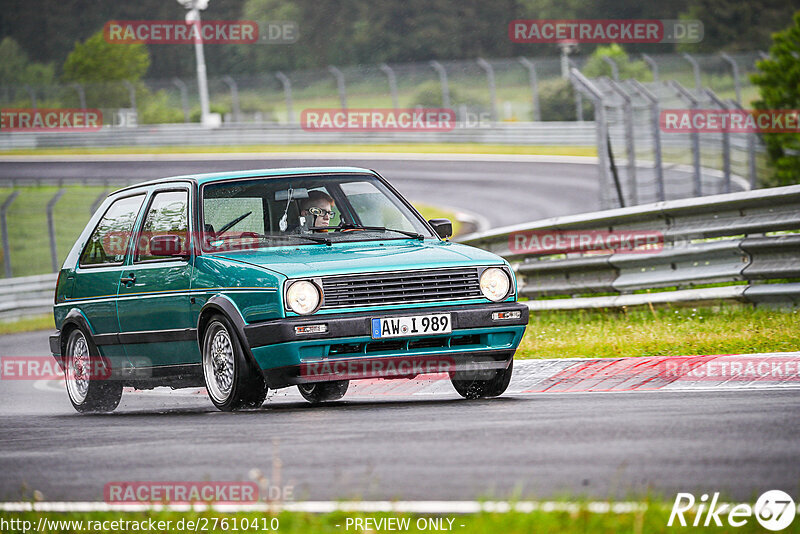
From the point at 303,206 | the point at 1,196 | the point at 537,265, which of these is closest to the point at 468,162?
the point at 1,196

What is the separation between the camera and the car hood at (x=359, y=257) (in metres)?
8.15

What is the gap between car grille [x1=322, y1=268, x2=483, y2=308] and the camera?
8.09 meters

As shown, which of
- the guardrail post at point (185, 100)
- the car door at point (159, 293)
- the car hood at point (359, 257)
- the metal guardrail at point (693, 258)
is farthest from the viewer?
the guardrail post at point (185, 100)

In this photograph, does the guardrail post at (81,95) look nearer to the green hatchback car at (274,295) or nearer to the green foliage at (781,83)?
the green foliage at (781,83)

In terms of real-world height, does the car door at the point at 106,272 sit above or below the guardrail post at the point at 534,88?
below

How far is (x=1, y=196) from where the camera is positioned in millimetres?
37344

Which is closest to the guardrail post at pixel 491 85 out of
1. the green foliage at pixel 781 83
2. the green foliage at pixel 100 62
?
the green foliage at pixel 781 83

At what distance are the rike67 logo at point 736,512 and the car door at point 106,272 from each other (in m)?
5.82

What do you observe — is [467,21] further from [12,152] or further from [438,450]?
[438,450]

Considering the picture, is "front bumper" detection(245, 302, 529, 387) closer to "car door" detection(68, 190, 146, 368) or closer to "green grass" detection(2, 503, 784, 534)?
"car door" detection(68, 190, 146, 368)

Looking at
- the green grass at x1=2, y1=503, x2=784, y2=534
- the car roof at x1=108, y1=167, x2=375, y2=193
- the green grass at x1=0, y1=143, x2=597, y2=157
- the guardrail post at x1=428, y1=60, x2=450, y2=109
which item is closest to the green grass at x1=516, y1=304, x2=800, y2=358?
the car roof at x1=108, y1=167, x2=375, y2=193

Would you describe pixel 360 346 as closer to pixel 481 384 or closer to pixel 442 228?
pixel 481 384

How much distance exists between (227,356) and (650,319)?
478cm

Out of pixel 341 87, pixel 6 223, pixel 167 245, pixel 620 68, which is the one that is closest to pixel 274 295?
Result: pixel 167 245
